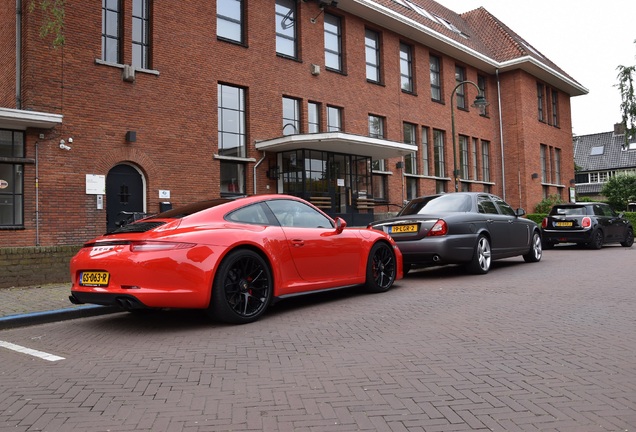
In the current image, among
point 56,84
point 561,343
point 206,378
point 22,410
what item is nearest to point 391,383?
point 206,378

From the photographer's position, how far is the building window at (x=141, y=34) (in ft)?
44.2

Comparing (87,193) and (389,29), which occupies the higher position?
(389,29)

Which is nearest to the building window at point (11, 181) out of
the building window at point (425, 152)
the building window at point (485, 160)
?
the building window at point (425, 152)

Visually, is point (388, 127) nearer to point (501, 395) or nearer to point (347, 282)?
point (347, 282)

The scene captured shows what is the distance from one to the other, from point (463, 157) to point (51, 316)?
22.2 m

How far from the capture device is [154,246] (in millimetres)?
5090

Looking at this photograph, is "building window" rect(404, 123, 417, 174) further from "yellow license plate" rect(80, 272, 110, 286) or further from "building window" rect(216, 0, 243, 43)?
"yellow license plate" rect(80, 272, 110, 286)

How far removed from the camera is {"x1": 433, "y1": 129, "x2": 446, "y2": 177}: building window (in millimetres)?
23578

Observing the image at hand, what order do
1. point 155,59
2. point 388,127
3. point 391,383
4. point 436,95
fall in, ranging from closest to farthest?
point 391,383 < point 155,59 < point 388,127 < point 436,95

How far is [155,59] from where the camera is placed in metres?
13.6

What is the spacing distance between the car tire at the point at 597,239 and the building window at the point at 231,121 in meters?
10.8

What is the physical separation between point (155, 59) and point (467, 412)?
12.9 meters

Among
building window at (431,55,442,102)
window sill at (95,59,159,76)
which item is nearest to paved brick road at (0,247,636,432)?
window sill at (95,59,159,76)

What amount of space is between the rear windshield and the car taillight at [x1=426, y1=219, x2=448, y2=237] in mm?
8875
